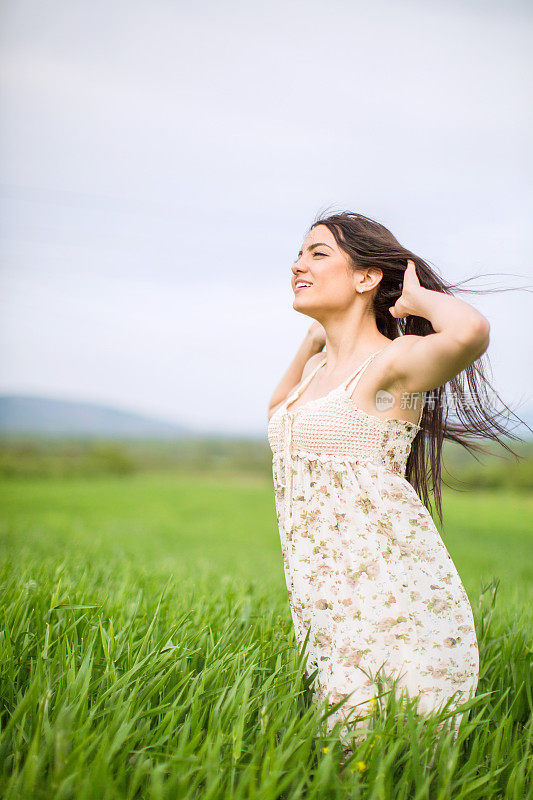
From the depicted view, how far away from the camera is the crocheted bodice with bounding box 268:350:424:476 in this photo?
6.32ft

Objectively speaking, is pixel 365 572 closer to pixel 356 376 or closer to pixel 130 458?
pixel 356 376

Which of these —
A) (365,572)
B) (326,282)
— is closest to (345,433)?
(365,572)

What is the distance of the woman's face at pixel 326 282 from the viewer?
7.04ft

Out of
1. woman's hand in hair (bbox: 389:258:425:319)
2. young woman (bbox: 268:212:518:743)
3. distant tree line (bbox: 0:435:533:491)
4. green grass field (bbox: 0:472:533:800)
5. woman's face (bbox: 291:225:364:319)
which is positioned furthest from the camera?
distant tree line (bbox: 0:435:533:491)

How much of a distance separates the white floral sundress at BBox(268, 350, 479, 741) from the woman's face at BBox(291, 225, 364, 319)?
0.27 meters

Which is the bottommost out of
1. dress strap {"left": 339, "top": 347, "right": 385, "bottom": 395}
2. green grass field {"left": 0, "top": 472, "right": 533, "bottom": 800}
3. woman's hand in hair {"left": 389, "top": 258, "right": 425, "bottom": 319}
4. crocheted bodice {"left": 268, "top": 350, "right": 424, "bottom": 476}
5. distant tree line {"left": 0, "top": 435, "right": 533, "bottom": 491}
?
distant tree line {"left": 0, "top": 435, "right": 533, "bottom": 491}

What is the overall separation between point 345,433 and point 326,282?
55 centimetres

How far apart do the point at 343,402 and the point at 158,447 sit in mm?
32020

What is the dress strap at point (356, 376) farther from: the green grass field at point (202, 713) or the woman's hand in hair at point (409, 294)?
the green grass field at point (202, 713)

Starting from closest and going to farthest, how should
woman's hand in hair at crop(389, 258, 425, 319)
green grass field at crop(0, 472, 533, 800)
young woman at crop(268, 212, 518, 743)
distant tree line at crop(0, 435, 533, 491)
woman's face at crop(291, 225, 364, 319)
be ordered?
1. green grass field at crop(0, 472, 533, 800)
2. young woman at crop(268, 212, 518, 743)
3. woman's hand in hair at crop(389, 258, 425, 319)
4. woman's face at crop(291, 225, 364, 319)
5. distant tree line at crop(0, 435, 533, 491)

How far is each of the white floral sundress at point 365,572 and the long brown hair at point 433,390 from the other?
241 millimetres

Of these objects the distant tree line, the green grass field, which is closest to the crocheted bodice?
the green grass field

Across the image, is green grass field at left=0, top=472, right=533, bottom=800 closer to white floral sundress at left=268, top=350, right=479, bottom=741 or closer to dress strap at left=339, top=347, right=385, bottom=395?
white floral sundress at left=268, top=350, right=479, bottom=741

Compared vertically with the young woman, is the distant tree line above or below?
below
